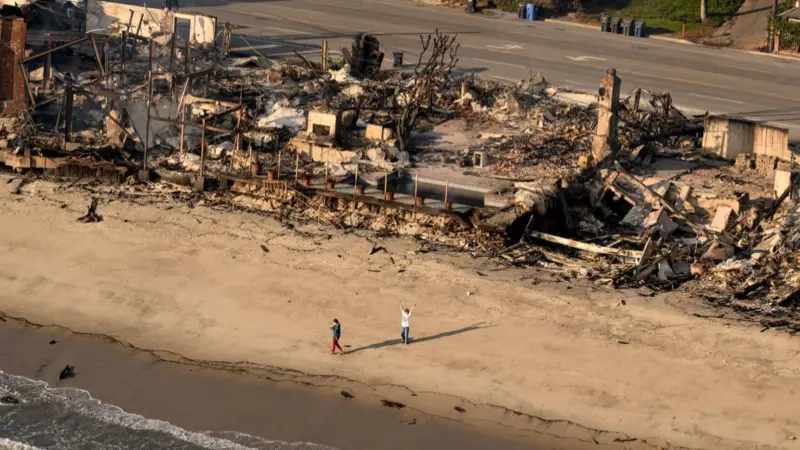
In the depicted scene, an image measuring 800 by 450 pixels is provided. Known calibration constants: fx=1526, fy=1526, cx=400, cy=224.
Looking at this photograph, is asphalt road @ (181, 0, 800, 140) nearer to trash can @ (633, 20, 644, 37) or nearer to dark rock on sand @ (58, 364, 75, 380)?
trash can @ (633, 20, 644, 37)

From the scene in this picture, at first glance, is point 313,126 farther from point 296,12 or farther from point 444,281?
point 296,12

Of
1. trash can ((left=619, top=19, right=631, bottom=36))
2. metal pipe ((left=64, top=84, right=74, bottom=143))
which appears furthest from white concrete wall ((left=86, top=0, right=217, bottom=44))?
trash can ((left=619, top=19, right=631, bottom=36))

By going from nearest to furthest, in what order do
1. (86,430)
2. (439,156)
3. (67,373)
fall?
(86,430) → (67,373) → (439,156)

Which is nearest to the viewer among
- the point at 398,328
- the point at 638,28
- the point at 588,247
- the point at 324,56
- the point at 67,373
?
the point at 67,373

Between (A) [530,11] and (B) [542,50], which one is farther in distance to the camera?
(A) [530,11]

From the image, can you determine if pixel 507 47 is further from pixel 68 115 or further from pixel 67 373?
pixel 67 373

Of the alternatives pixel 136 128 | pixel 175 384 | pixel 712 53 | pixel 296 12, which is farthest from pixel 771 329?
pixel 296 12

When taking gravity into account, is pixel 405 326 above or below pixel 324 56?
below

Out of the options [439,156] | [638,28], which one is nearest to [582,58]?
[638,28]
